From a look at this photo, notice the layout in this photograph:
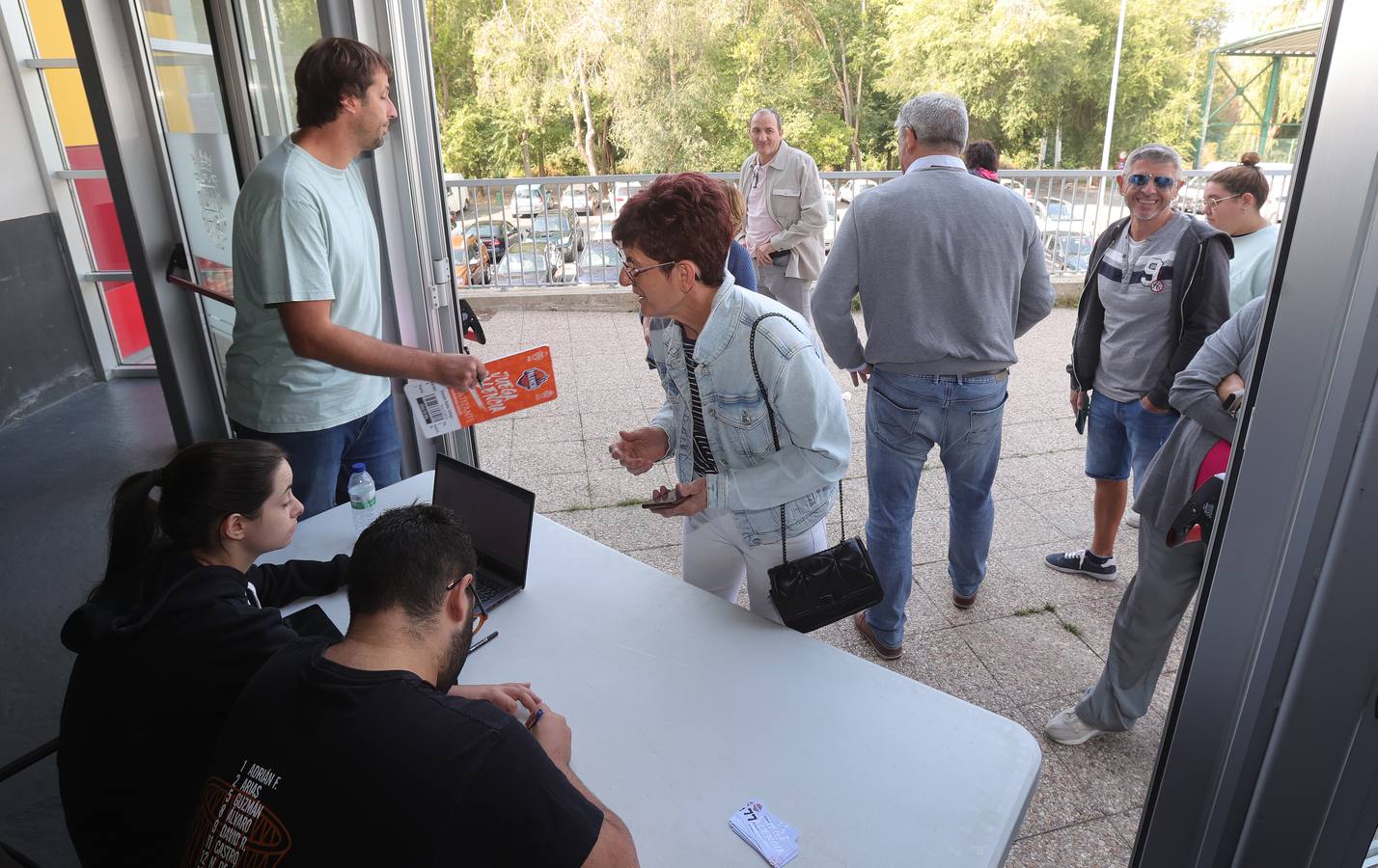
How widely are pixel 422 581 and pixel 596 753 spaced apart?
1.59 feet

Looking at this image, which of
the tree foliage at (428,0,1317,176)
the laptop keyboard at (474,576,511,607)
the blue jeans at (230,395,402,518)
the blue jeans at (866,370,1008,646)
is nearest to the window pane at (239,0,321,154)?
the blue jeans at (230,395,402,518)

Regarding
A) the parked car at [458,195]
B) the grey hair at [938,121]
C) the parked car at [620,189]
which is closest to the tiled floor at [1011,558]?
the grey hair at [938,121]

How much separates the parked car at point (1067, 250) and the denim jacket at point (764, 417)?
24.8 ft

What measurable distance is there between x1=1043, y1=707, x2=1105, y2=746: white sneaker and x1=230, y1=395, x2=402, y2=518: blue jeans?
7.50 ft

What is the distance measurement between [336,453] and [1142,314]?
9.26 ft

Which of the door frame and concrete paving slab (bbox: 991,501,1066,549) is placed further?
concrete paving slab (bbox: 991,501,1066,549)

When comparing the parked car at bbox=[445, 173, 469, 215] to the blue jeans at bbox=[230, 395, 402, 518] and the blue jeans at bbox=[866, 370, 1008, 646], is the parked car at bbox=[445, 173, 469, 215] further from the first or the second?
the blue jeans at bbox=[866, 370, 1008, 646]

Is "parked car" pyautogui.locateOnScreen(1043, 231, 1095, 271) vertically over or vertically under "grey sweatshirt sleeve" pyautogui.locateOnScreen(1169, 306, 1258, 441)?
under

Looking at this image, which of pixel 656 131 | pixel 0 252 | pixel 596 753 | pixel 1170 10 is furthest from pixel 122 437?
pixel 1170 10

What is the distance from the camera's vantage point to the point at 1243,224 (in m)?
3.19

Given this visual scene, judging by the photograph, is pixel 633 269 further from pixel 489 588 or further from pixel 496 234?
pixel 496 234

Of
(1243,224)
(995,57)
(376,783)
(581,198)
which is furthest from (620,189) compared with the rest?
(995,57)

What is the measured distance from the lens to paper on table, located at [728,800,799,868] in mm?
1273

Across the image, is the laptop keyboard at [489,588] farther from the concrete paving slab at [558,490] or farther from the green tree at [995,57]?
the green tree at [995,57]
